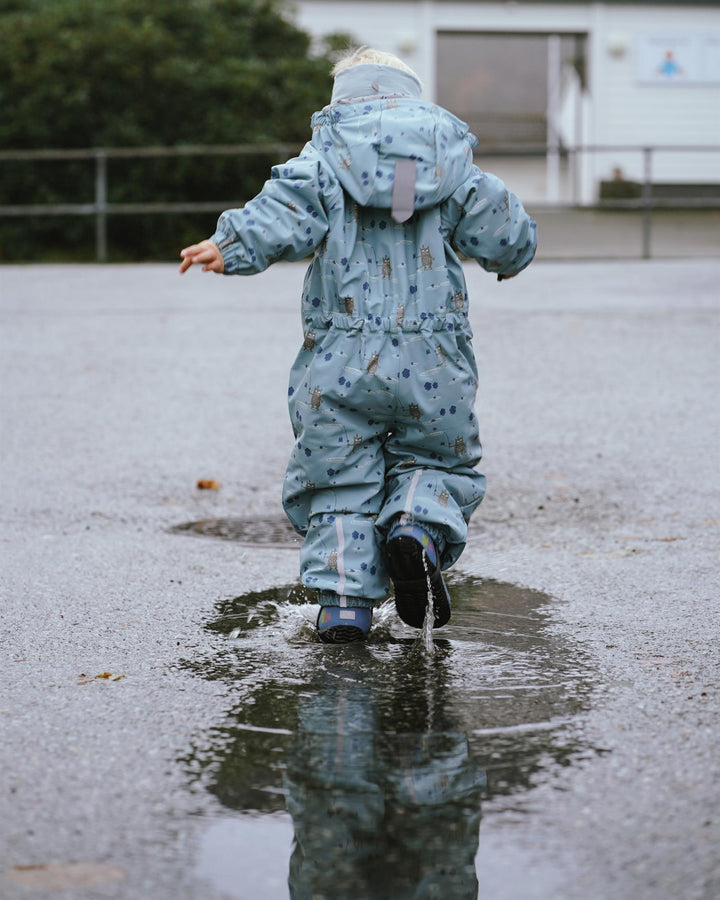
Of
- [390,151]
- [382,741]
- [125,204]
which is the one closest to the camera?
[382,741]

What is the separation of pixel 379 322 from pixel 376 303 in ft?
0.15

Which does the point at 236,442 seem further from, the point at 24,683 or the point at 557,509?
the point at 24,683

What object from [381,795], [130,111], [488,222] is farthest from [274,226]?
[130,111]

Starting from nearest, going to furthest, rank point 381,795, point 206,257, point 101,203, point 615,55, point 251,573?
point 381,795 < point 206,257 < point 251,573 < point 101,203 < point 615,55

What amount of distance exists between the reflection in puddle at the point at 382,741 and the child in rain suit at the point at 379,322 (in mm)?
204

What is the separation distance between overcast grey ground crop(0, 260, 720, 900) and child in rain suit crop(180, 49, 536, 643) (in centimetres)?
25

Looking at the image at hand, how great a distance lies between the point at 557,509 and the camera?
17.9 feet

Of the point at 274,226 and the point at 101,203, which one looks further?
the point at 101,203

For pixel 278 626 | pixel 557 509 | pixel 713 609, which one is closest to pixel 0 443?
pixel 557 509

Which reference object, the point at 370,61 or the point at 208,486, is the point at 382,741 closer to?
the point at 370,61

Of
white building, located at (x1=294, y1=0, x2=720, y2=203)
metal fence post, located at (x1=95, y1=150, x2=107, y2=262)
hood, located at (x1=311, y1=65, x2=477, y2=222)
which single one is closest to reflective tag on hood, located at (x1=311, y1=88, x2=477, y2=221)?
hood, located at (x1=311, y1=65, x2=477, y2=222)

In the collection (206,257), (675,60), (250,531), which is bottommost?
(250,531)

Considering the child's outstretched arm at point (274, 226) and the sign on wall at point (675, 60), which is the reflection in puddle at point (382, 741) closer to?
the child's outstretched arm at point (274, 226)

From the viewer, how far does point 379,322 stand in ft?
11.9
